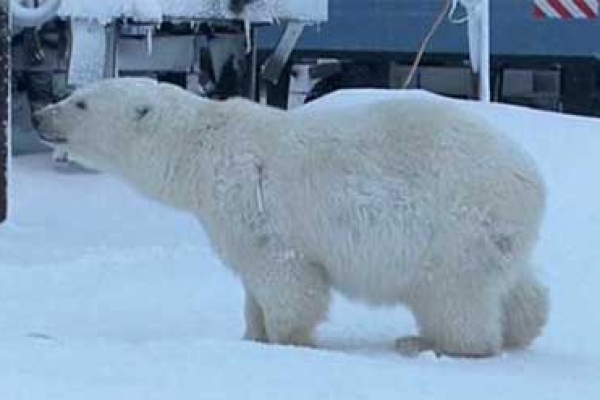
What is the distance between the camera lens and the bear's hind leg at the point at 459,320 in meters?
5.61

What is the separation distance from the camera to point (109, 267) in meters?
7.95

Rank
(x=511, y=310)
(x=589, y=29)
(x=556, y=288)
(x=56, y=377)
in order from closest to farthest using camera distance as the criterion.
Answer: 1. (x=56, y=377)
2. (x=511, y=310)
3. (x=556, y=288)
4. (x=589, y=29)

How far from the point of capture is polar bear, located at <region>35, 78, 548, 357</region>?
18.3 feet

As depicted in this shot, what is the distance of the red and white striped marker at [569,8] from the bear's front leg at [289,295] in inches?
291

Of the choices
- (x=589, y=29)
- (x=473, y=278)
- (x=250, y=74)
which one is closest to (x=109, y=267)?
(x=473, y=278)

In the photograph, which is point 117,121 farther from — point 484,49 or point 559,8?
point 559,8

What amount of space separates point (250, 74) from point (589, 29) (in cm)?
277

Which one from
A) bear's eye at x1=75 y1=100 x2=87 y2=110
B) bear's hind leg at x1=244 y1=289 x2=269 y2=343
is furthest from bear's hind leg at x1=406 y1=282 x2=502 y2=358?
bear's eye at x1=75 y1=100 x2=87 y2=110

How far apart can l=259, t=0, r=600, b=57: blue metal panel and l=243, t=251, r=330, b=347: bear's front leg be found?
735 centimetres

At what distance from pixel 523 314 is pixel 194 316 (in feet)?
4.67

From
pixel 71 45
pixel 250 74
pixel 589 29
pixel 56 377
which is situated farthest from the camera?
pixel 589 29

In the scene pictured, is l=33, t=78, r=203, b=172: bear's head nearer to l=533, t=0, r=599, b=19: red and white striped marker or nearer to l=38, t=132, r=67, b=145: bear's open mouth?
l=38, t=132, r=67, b=145: bear's open mouth

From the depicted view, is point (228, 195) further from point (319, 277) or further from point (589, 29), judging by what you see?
point (589, 29)

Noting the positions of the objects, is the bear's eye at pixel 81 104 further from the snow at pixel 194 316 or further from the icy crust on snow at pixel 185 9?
the icy crust on snow at pixel 185 9
